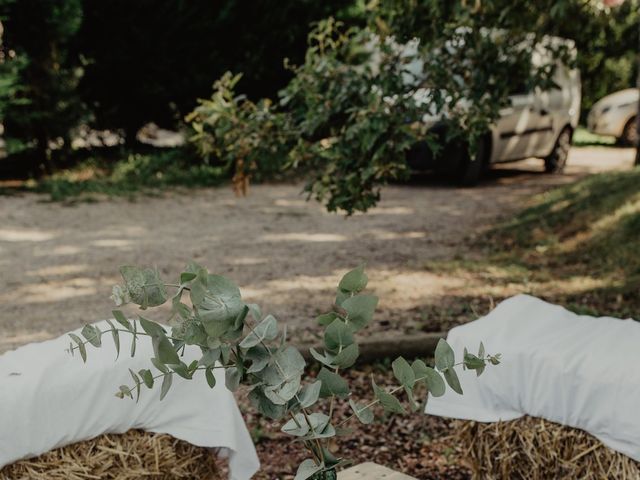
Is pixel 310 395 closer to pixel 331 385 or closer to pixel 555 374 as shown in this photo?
pixel 331 385

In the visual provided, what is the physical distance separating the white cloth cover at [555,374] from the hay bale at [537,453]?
0.06 m

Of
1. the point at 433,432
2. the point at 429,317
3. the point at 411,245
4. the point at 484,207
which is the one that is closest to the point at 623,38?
the point at 484,207

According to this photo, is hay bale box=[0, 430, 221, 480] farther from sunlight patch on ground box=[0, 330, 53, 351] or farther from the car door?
the car door

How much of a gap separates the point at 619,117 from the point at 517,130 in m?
5.35

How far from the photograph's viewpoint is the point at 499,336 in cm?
343

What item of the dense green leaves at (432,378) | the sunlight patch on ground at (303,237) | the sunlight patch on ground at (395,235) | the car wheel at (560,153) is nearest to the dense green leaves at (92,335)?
the dense green leaves at (432,378)

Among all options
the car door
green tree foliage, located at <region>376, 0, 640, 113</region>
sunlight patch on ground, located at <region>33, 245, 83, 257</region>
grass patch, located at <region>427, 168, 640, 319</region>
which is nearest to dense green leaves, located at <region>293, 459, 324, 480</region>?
green tree foliage, located at <region>376, 0, 640, 113</region>

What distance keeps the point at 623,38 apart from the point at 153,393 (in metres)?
16.1

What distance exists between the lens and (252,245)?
28.6 feet

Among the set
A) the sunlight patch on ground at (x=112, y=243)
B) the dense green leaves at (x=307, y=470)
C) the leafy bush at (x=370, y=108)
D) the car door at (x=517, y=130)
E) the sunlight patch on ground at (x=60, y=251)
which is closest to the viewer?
the dense green leaves at (x=307, y=470)

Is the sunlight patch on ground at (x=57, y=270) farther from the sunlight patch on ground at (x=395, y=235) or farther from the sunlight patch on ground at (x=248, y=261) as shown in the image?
the sunlight patch on ground at (x=395, y=235)

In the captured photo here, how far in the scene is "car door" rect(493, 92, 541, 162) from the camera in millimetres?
12031

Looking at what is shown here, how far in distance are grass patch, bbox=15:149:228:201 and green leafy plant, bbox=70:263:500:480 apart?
9.68m

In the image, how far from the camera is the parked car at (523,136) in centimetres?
1183
